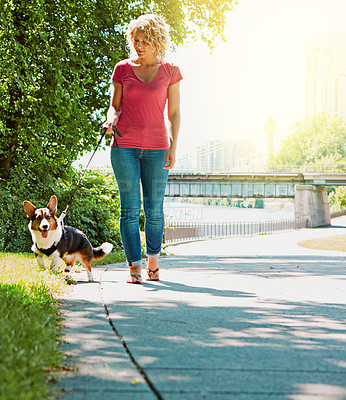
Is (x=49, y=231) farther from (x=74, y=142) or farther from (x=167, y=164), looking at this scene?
(x=74, y=142)

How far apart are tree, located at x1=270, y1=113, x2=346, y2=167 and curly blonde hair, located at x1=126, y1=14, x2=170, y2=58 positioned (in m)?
87.0

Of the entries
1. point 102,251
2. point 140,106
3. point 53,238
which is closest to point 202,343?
point 140,106

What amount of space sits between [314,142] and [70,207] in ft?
275

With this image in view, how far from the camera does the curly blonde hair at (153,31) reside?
16.6 feet

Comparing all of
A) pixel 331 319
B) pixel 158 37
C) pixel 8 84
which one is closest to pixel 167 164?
pixel 158 37

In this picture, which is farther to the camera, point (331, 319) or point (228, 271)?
point (228, 271)

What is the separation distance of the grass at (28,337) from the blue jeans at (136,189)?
33.6 inches

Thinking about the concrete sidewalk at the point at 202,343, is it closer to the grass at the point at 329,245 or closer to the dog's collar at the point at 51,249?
the dog's collar at the point at 51,249

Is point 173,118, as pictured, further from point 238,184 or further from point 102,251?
point 238,184

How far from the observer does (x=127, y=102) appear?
205 inches

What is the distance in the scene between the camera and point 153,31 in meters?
5.08

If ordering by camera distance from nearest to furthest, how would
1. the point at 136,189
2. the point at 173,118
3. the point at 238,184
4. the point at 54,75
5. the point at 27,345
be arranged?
the point at 27,345 < the point at 136,189 < the point at 173,118 < the point at 54,75 < the point at 238,184

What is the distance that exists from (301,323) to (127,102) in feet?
8.73

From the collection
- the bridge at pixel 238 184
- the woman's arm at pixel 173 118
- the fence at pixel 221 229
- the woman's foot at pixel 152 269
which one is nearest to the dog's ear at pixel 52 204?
the woman's foot at pixel 152 269
